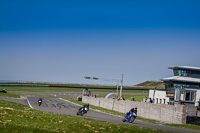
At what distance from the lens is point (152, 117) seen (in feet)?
131

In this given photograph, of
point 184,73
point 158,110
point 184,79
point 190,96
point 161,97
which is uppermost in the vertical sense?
point 184,73

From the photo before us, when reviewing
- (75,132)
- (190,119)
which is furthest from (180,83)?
(75,132)

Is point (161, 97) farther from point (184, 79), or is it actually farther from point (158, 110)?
point (158, 110)

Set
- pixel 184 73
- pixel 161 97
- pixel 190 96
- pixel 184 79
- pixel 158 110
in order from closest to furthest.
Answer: pixel 158 110, pixel 190 96, pixel 184 79, pixel 184 73, pixel 161 97

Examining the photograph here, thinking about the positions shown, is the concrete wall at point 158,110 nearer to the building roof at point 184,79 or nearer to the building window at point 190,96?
the building window at point 190,96

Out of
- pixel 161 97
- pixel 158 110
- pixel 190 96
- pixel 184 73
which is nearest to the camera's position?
pixel 158 110

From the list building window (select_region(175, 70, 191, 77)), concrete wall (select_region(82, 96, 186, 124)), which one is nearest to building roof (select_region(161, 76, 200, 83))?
building window (select_region(175, 70, 191, 77))

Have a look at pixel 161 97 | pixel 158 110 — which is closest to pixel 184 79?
pixel 161 97

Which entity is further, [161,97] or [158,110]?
[161,97]

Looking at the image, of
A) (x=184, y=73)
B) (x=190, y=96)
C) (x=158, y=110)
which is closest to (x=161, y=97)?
(x=184, y=73)

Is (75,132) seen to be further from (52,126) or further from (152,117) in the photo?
(152,117)

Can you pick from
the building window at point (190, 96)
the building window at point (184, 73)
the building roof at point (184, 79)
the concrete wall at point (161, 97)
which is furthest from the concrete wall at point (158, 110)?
the building window at point (184, 73)

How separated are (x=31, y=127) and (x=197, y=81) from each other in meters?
A: 60.0

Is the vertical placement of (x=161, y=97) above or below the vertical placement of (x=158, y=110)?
above
